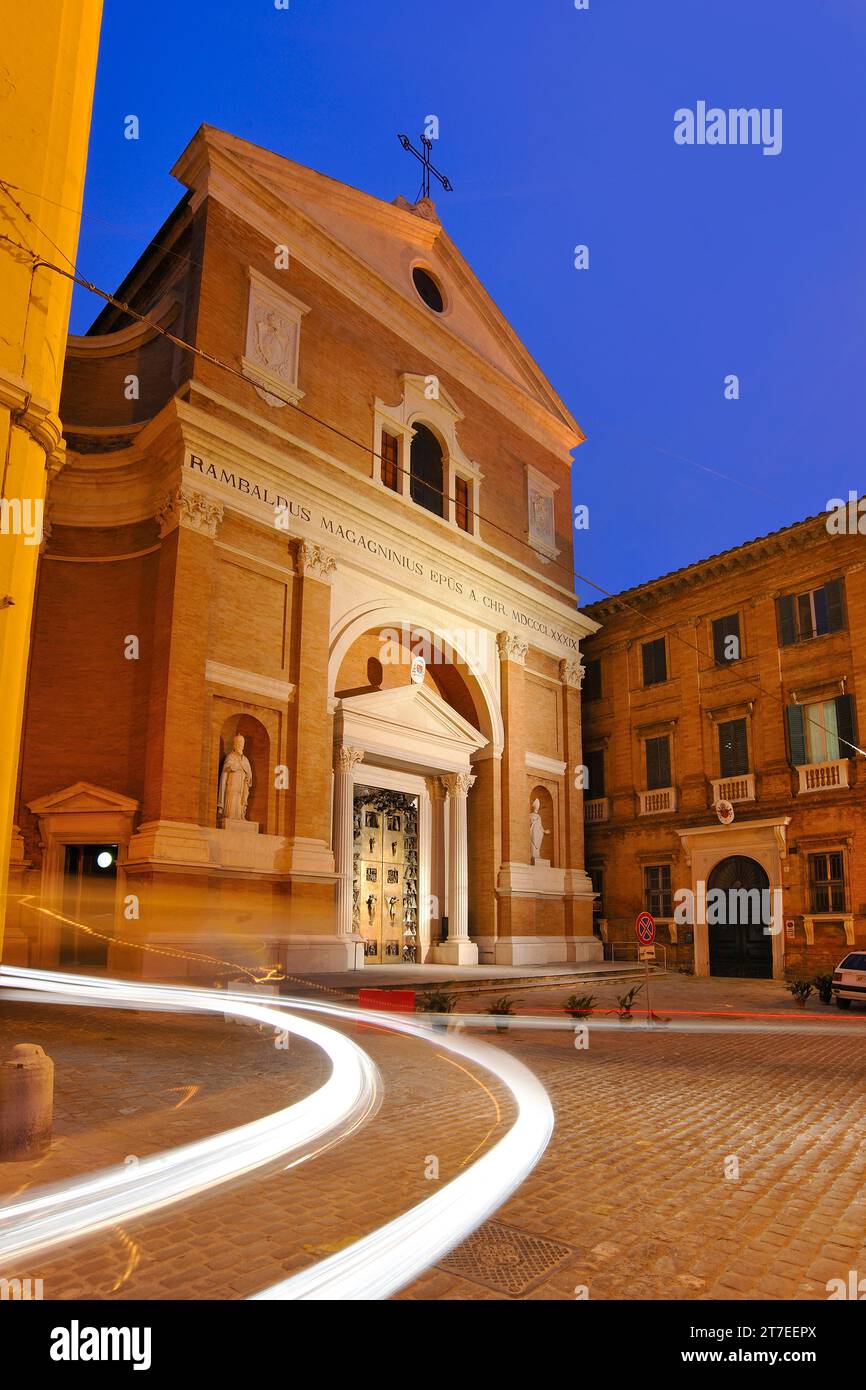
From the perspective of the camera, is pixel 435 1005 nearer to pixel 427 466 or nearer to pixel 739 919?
pixel 739 919

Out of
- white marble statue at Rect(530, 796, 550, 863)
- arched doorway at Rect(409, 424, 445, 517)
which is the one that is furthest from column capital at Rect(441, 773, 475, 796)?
arched doorway at Rect(409, 424, 445, 517)

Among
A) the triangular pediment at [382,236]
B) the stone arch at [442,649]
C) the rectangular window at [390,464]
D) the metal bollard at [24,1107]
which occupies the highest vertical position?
the triangular pediment at [382,236]

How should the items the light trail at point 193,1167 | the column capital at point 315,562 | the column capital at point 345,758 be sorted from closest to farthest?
1. the light trail at point 193,1167
2. the column capital at point 315,562
3. the column capital at point 345,758

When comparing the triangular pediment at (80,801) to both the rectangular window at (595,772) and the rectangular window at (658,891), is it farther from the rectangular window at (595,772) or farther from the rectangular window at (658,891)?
the rectangular window at (595,772)

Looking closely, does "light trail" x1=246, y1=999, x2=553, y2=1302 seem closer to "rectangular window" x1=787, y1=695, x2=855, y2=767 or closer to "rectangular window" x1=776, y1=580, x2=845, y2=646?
"rectangular window" x1=787, y1=695, x2=855, y2=767

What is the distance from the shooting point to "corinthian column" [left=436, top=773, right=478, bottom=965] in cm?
2180

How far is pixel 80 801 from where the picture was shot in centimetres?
1641

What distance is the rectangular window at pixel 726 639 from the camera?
26.0 metres

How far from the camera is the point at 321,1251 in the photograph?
375 cm

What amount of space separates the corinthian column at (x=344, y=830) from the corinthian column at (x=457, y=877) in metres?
3.34

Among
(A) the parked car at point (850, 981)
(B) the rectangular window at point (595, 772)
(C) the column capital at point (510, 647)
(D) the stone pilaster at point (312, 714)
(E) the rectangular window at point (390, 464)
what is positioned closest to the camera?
(A) the parked car at point (850, 981)

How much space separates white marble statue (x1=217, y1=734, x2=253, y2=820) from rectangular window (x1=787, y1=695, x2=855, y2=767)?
15241mm

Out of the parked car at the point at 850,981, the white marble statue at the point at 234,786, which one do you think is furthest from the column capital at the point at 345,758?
the parked car at the point at 850,981

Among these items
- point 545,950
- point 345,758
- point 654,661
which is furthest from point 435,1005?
point 654,661
